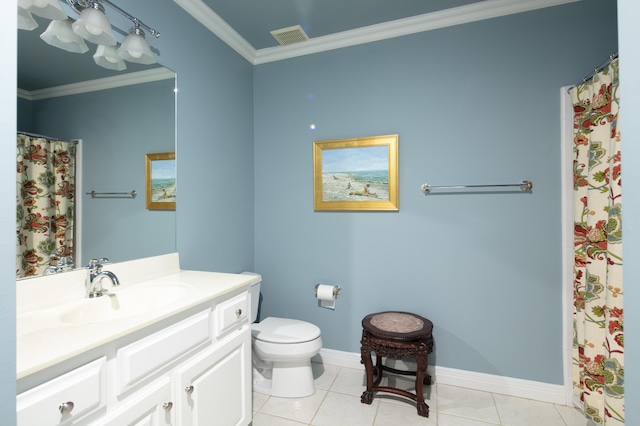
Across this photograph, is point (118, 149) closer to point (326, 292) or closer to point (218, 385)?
point (218, 385)

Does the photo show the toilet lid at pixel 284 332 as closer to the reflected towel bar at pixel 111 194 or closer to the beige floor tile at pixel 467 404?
the beige floor tile at pixel 467 404

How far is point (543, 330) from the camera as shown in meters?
1.99

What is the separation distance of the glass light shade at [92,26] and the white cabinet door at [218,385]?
1479mm

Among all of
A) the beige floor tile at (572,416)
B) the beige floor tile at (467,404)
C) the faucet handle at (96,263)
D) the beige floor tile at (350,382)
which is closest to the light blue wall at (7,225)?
the faucet handle at (96,263)

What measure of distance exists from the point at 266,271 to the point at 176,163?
1183 millimetres

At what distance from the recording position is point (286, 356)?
6.40ft

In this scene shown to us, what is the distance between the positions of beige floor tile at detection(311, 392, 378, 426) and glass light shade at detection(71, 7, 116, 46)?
2243mm

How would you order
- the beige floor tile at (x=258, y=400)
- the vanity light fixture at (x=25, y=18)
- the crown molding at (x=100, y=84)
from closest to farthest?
the vanity light fixture at (x=25, y=18) → the crown molding at (x=100, y=84) → the beige floor tile at (x=258, y=400)

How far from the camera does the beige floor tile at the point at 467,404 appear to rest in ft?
6.03

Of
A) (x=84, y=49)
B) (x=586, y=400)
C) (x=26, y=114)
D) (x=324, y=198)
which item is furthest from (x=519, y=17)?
(x=26, y=114)

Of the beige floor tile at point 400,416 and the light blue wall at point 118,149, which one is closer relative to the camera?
the light blue wall at point 118,149

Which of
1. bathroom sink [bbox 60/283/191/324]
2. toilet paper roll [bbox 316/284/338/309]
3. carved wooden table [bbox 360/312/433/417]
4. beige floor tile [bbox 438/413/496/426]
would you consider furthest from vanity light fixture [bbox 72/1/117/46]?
beige floor tile [bbox 438/413/496/426]

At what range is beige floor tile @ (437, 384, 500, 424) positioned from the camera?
184cm

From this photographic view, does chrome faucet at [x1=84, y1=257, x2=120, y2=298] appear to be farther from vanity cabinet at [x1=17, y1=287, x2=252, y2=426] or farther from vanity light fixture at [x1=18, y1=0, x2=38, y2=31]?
vanity light fixture at [x1=18, y1=0, x2=38, y2=31]
